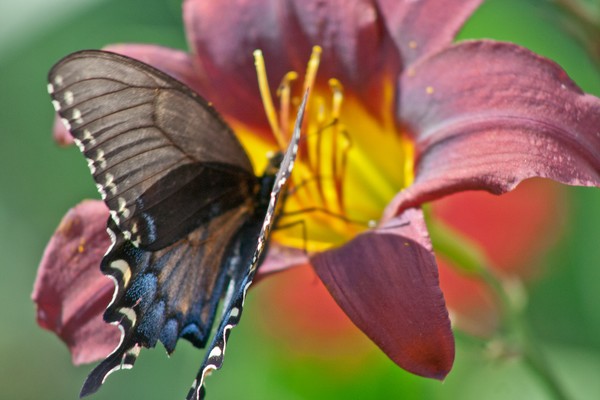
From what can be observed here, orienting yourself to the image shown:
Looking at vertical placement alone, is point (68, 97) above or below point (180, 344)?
above

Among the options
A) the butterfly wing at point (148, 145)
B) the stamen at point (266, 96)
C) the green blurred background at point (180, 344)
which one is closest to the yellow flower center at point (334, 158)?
the stamen at point (266, 96)

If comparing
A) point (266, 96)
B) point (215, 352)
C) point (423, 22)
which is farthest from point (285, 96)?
point (215, 352)

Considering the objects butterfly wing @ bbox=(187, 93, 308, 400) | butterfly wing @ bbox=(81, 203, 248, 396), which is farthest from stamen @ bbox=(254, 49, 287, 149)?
butterfly wing @ bbox=(187, 93, 308, 400)

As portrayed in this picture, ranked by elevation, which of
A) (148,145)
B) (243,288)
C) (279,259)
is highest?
(148,145)

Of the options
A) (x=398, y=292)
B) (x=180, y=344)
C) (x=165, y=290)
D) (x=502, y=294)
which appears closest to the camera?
(x=398, y=292)

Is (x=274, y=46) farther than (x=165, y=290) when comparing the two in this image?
Yes

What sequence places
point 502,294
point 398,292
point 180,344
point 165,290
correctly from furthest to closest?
point 180,344
point 502,294
point 165,290
point 398,292

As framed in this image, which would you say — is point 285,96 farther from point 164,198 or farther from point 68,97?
point 68,97

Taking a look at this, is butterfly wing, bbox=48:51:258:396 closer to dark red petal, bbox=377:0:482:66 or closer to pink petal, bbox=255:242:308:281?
pink petal, bbox=255:242:308:281
